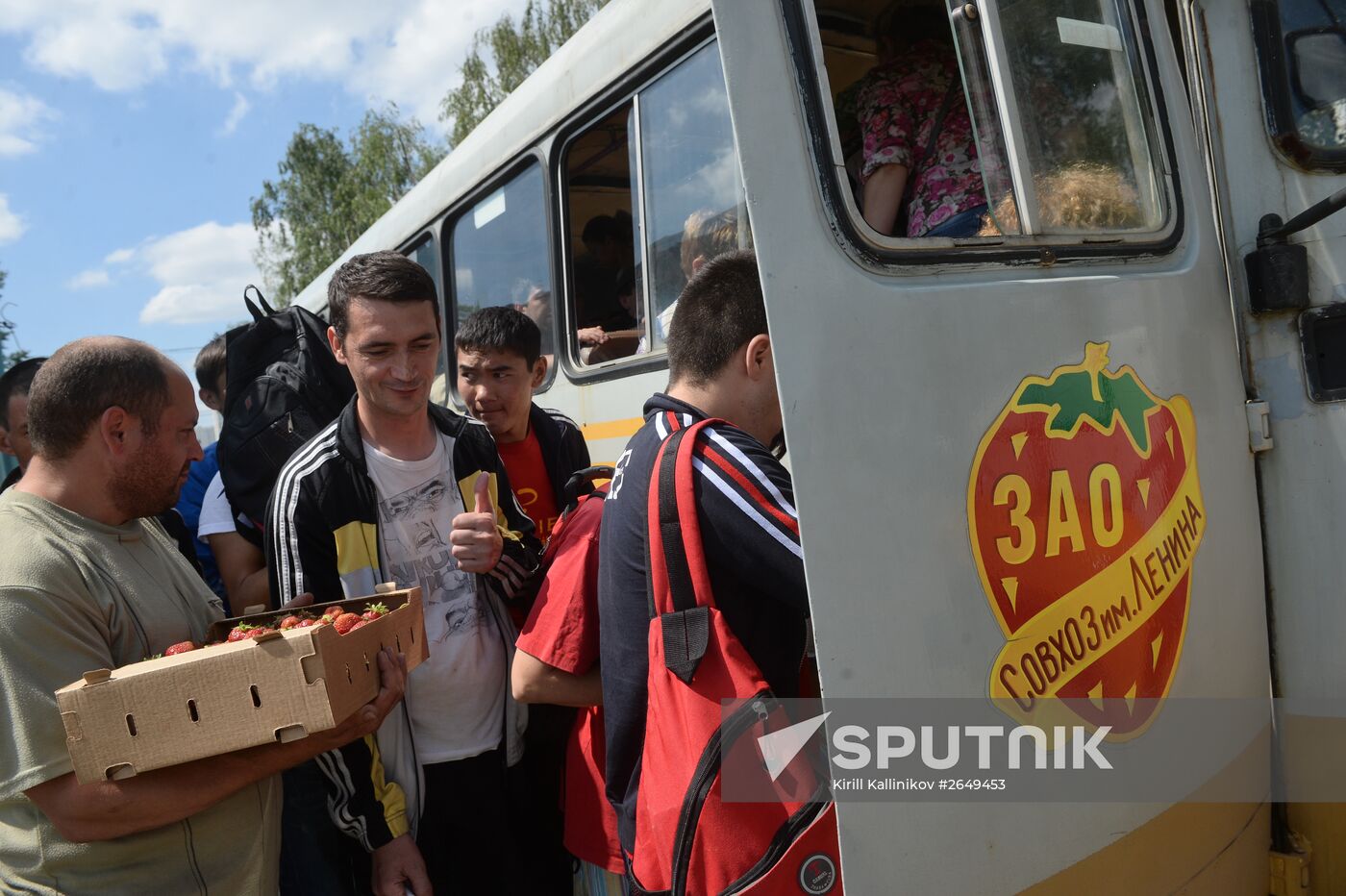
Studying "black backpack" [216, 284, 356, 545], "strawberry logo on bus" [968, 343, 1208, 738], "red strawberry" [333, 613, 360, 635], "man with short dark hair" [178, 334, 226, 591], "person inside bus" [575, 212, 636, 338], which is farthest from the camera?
"person inside bus" [575, 212, 636, 338]

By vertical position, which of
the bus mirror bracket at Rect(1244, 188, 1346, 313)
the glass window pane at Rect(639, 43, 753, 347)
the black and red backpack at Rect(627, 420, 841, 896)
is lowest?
the black and red backpack at Rect(627, 420, 841, 896)

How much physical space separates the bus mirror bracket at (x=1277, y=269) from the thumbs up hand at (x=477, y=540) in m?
1.79

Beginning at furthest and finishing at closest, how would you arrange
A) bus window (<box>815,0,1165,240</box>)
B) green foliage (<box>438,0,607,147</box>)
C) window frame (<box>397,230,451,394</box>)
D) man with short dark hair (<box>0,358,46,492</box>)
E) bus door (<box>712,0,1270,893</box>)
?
1. green foliage (<box>438,0,607,147</box>)
2. window frame (<box>397,230,451,394</box>)
3. man with short dark hair (<box>0,358,46,492</box>)
4. bus window (<box>815,0,1165,240</box>)
5. bus door (<box>712,0,1270,893</box>)

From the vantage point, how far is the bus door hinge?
2123 mm

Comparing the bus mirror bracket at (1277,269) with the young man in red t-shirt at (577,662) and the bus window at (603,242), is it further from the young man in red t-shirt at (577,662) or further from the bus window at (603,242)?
the bus window at (603,242)

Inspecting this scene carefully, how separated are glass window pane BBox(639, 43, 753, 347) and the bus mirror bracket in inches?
50.0

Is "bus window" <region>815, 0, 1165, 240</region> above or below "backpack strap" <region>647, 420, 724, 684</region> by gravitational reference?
above

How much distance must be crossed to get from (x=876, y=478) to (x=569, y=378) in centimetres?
244

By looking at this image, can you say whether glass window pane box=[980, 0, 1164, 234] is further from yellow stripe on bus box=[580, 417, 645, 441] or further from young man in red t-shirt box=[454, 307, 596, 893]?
young man in red t-shirt box=[454, 307, 596, 893]

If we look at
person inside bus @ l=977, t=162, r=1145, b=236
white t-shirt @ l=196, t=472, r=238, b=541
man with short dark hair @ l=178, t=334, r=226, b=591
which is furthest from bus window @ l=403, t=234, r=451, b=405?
person inside bus @ l=977, t=162, r=1145, b=236

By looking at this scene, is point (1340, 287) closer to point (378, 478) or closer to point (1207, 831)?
point (1207, 831)

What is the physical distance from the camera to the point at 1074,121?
2025 mm

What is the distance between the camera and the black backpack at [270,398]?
9.20 feet

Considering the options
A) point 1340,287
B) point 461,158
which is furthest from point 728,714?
point 461,158
